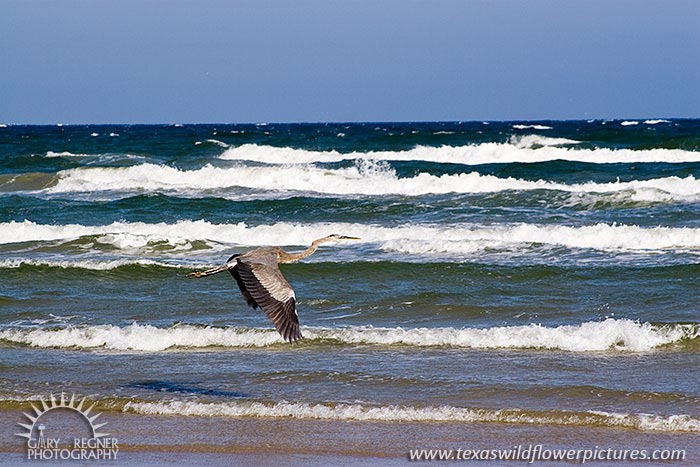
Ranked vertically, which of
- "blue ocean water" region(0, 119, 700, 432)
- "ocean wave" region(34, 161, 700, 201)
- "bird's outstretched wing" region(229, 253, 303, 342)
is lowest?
"blue ocean water" region(0, 119, 700, 432)

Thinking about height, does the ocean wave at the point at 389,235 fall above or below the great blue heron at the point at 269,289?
below

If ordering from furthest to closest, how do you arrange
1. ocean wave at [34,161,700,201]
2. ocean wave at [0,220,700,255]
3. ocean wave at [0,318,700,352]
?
ocean wave at [34,161,700,201], ocean wave at [0,220,700,255], ocean wave at [0,318,700,352]

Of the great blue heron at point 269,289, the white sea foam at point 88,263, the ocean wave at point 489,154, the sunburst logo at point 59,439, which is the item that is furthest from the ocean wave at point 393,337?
the ocean wave at point 489,154

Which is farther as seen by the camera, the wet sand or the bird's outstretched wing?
the bird's outstretched wing

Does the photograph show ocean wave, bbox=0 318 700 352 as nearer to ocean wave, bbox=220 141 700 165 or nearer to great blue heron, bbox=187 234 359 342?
great blue heron, bbox=187 234 359 342

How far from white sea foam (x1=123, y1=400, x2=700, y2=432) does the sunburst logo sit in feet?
1.24

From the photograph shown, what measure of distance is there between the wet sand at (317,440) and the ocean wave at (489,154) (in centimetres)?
2529

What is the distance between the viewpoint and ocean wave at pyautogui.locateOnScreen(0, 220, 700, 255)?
590 inches

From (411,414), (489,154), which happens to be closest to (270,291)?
(411,414)

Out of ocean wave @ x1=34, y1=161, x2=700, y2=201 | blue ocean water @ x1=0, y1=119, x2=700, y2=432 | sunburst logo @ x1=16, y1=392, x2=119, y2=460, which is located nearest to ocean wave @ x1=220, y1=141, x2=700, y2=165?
ocean wave @ x1=34, y1=161, x2=700, y2=201

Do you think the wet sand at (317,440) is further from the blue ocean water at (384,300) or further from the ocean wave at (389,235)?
the ocean wave at (389,235)

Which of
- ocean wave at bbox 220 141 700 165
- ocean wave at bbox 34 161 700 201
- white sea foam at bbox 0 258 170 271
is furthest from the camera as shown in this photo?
ocean wave at bbox 220 141 700 165

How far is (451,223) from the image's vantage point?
1741cm

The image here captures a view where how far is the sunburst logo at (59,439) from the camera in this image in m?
6.28
